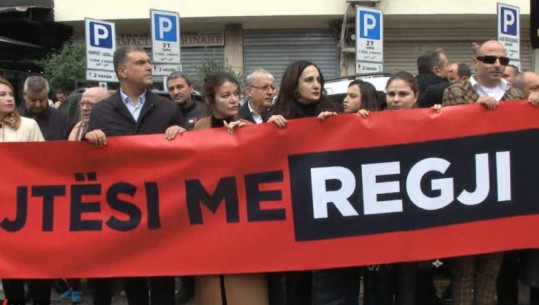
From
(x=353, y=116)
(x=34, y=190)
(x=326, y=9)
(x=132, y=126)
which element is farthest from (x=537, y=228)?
Result: (x=326, y=9)

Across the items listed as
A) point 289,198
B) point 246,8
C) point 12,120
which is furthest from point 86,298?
point 246,8

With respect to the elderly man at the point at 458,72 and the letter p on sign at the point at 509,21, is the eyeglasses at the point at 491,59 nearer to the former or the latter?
the elderly man at the point at 458,72

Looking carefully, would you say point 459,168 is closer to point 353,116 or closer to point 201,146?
point 353,116

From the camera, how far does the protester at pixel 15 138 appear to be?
15.8ft

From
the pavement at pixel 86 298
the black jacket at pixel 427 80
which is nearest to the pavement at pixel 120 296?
the pavement at pixel 86 298

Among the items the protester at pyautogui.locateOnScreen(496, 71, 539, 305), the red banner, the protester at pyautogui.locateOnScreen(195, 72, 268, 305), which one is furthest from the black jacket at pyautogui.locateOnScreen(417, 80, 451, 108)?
the protester at pyautogui.locateOnScreen(195, 72, 268, 305)

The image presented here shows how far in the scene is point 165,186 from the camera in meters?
4.39

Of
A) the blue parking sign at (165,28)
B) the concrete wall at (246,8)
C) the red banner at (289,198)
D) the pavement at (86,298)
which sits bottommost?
the pavement at (86,298)

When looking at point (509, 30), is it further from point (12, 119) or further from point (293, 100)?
point (12, 119)

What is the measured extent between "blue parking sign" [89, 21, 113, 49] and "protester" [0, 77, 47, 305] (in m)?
4.27

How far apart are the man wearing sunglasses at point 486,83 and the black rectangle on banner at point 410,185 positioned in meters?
0.36

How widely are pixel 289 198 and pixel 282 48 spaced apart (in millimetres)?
14776

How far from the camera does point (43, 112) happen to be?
629 cm

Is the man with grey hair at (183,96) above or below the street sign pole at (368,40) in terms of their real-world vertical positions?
below
